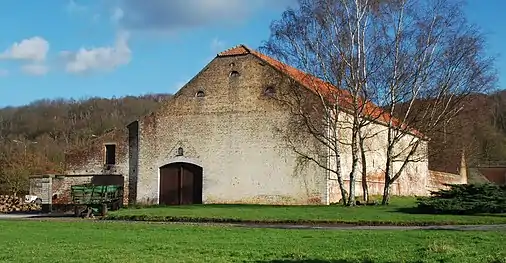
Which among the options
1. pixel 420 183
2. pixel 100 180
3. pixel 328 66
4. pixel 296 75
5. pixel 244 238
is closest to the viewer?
pixel 244 238

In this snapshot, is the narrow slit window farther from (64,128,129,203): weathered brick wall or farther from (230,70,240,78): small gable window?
(230,70,240,78): small gable window

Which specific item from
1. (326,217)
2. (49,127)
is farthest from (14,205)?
(49,127)

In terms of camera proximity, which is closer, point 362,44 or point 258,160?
point 362,44

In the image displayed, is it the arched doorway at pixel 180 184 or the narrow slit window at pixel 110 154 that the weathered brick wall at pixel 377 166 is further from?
the narrow slit window at pixel 110 154

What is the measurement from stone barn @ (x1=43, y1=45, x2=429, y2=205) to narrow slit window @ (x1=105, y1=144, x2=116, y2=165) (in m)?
0.07

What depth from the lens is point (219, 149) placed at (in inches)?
1590

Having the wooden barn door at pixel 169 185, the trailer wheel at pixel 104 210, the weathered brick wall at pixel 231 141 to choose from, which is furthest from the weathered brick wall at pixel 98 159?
the trailer wheel at pixel 104 210

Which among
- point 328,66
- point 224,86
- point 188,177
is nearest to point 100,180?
point 188,177

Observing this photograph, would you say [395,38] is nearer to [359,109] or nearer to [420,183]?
[359,109]

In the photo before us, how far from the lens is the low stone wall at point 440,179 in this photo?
5853 cm

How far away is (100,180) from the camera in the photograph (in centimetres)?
4319

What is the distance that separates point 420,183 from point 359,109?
939 inches

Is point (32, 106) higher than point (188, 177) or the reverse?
higher

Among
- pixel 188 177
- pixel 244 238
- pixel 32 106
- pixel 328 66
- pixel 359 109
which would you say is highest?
pixel 32 106
